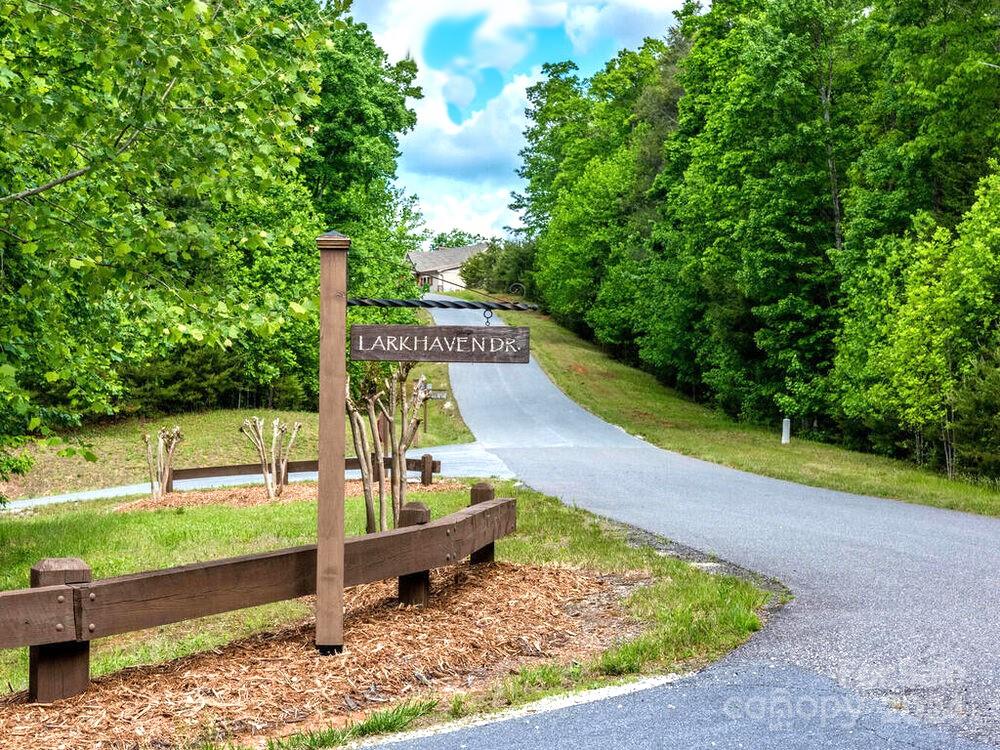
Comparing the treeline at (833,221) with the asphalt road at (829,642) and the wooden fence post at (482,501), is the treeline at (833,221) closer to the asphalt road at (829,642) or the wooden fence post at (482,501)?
the asphalt road at (829,642)

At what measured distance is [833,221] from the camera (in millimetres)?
31172

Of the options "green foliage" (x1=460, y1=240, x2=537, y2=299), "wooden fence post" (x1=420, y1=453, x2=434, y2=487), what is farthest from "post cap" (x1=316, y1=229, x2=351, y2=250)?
"green foliage" (x1=460, y1=240, x2=537, y2=299)

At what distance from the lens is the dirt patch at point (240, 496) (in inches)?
615

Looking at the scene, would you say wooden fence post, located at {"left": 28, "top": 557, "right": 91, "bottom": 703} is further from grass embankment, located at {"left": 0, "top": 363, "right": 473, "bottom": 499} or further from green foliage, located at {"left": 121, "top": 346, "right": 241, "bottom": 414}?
green foliage, located at {"left": 121, "top": 346, "right": 241, "bottom": 414}

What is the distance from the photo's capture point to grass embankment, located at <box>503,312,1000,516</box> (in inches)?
654

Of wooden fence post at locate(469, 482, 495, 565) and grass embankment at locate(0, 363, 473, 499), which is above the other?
wooden fence post at locate(469, 482, 495, 565)

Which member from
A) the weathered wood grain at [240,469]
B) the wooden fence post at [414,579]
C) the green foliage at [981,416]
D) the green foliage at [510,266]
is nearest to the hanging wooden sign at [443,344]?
the wooden fence post at [414,579]

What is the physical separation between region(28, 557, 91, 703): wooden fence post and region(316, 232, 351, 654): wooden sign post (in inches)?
54.3

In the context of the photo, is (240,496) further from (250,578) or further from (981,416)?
(981,416)

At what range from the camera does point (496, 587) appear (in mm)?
7379

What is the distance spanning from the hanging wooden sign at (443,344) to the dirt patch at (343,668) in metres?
1.81

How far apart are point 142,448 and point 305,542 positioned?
18.2 m

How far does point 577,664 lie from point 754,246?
2712cm

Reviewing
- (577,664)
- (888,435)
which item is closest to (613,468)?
(888,435)
